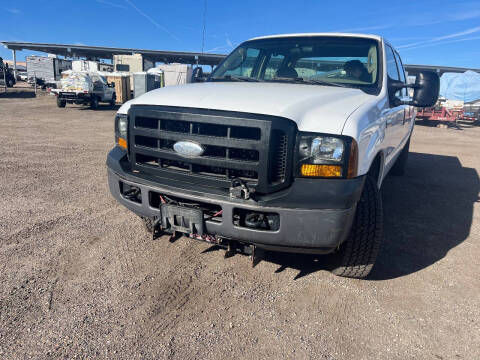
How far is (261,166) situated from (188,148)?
1.77 feet

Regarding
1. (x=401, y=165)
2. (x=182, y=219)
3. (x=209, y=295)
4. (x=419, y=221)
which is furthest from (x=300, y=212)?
(x=401, y=165)

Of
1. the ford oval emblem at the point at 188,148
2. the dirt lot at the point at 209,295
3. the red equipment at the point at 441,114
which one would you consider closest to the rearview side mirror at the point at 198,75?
the dirt lot at the point at 209,295

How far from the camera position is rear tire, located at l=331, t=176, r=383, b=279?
252 centimetres

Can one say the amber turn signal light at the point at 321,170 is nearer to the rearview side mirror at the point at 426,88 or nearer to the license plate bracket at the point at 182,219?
the license plate bracket at the point at 182,219

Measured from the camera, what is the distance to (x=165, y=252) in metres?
3.17

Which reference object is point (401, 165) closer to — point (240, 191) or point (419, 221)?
point (419, 221)

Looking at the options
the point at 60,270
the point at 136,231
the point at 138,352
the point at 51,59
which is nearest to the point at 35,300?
the point at 60,270

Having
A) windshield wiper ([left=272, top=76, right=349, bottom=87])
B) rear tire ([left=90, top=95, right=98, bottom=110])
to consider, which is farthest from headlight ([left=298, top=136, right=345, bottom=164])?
rear tire ([left=90, top=95, right=98, bottom=110])

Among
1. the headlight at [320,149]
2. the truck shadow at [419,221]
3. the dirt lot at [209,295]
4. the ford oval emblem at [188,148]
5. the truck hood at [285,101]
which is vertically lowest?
the dirt lot at [209,295]

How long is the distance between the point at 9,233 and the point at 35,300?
1310mm

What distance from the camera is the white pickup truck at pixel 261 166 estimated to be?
212 centimetres

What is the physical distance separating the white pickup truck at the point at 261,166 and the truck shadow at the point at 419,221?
1.44 ft

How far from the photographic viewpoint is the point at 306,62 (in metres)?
3.64

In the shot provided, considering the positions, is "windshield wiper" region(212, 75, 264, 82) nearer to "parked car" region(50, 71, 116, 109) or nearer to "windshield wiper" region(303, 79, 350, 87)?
"windshield wiper" region(303, 79, 350, 87)
